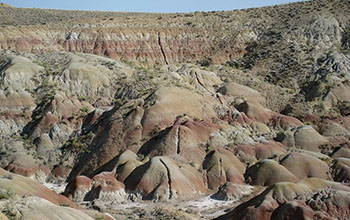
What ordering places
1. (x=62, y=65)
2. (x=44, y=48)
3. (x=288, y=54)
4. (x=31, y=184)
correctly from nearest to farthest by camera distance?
(x=31, y=184), (x=62, y=65), (x=44, y=48), (x=288, y=54)

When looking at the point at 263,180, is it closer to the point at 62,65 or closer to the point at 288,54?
the point at 62,65

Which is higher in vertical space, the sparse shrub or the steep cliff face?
the steep cliff face

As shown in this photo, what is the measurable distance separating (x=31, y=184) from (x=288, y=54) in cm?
5383

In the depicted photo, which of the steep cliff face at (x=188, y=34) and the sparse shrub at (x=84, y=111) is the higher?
the steep cliff face at (x=188, y=34)

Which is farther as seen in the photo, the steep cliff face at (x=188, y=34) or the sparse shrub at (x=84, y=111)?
the steep cliff face at (x=188, y=34)

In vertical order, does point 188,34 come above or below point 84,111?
above

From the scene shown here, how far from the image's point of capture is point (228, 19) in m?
79.4

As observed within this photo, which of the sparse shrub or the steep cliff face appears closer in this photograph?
the sparse shrub

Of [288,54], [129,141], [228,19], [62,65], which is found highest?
[228,19]

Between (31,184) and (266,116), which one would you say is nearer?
(31,184)

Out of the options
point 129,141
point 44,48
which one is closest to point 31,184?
point 129,141

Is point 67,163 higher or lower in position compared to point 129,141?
lower

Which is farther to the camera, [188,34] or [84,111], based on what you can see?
[188,34]

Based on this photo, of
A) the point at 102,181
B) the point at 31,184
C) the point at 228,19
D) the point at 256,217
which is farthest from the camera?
the point at 228,19
